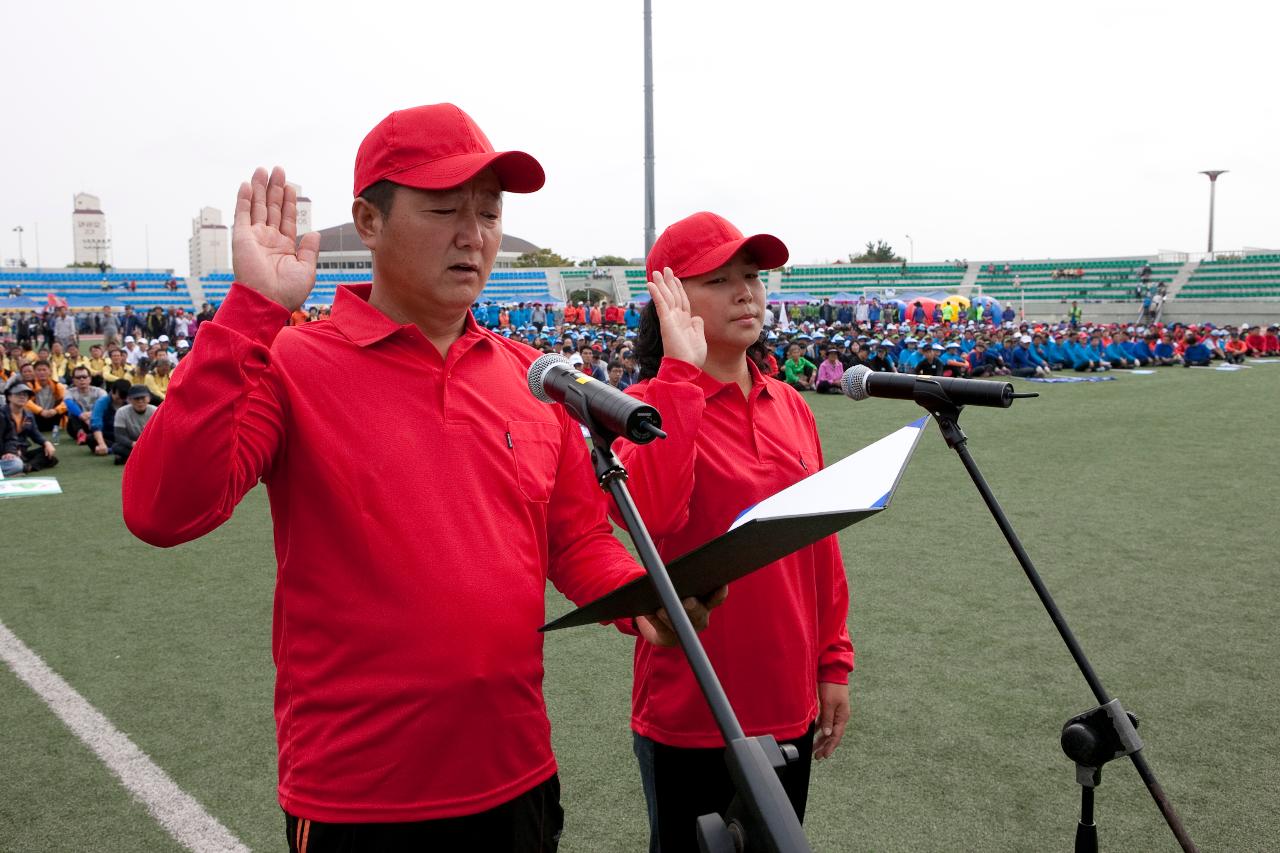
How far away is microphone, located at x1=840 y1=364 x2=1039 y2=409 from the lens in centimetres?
213

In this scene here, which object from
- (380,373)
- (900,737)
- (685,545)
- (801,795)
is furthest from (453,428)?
(900,737)

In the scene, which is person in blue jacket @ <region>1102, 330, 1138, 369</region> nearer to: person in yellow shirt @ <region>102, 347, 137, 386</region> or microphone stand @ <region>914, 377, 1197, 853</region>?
person in yellow shirt @ <region>102, 347, 137, 386</region>

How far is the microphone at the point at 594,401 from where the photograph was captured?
1.29 meters

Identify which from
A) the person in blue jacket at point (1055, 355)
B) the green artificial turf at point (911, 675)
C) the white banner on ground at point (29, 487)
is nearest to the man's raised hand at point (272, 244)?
the green artificial turf at point (911, 675)

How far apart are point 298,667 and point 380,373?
493mm

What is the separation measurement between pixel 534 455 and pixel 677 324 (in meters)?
0.45

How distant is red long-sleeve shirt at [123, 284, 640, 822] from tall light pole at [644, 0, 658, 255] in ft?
55.1

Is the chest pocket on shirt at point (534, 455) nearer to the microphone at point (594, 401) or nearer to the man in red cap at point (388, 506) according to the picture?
the man in red cap at point (388, 506)

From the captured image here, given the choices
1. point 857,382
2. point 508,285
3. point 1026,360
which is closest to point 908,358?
point 1026,360

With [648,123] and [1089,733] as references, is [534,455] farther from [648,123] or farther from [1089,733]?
[648,123]

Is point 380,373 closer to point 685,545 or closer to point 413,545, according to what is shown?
point 413,545

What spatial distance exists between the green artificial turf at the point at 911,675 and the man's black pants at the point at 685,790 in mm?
1080

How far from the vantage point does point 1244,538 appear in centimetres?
727

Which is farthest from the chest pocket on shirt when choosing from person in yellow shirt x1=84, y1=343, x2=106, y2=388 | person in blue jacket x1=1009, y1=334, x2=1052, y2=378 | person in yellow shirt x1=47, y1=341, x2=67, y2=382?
person in blue jacket x1=1009, y1=334, x2=1052, y2=378
